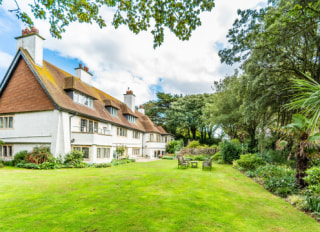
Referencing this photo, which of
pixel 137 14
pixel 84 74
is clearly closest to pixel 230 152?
pixel 137 14

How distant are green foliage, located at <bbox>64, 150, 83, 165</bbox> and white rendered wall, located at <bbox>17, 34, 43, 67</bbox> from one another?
9.50m

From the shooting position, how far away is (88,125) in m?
18.5

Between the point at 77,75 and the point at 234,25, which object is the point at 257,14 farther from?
the point at 77,75

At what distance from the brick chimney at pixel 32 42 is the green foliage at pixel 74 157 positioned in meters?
9.44

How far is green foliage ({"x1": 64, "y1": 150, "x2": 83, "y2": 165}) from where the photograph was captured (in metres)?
15.3

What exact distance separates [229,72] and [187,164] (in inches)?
647

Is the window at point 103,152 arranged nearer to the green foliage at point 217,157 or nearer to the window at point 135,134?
the window at point 135,134

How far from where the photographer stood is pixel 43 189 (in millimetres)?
7609

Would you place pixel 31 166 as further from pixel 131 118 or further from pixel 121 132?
pixel 131 118

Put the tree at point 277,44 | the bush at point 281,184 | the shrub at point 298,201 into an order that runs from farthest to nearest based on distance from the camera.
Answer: the tree at point 277,44 → the bush at point 281,184 → the shrub at point 298,201

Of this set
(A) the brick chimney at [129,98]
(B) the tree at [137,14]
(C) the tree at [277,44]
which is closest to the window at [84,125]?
(B) the tree at [137,14]

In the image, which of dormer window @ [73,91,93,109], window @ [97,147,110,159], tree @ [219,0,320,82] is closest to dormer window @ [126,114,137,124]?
dormer window @ [73,91,93,109]

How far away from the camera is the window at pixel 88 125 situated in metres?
17.7

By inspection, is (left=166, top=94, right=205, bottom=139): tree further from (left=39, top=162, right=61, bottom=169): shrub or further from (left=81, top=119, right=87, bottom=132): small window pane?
(left=39, top=162, right=61, bottom=169): shrub
